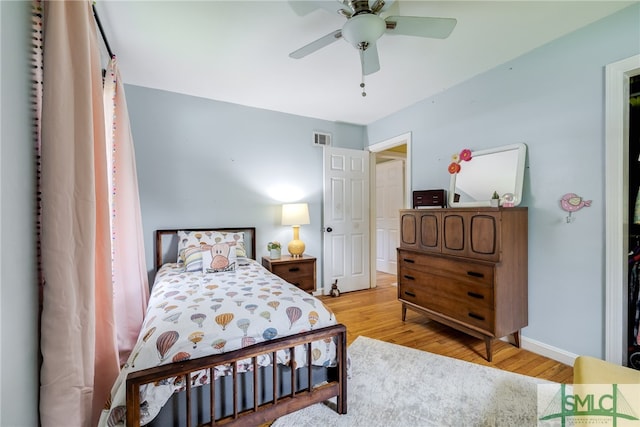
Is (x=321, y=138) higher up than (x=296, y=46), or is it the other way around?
(x=296, y=46)

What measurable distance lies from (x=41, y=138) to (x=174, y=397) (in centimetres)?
122

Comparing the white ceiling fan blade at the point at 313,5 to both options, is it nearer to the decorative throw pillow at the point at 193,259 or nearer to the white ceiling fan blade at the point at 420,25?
the white ceiling fan blade at the point at 420,25

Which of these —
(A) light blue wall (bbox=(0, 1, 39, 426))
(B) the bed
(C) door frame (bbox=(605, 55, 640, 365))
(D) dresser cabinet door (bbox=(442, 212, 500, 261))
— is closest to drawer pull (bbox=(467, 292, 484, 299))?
(D) dresser cabinet door (bbox=(442, 212, 500, 261))

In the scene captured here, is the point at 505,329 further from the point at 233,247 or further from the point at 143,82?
the point at 143,82

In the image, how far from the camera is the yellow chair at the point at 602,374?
1021mm

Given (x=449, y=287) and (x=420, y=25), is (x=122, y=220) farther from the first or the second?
(x=449, y=287)

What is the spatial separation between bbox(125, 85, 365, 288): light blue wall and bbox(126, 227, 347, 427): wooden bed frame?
86.9 inches

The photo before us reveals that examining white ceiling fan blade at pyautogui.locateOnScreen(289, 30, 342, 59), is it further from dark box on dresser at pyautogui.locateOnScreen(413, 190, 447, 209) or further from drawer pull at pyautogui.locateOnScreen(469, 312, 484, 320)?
Answer: drawer pull at pyautogui.locateOnScreen(469, 312, 484, 320)

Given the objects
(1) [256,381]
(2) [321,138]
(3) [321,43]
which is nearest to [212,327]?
(1) [256,381]

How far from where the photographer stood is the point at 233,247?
9.19ft

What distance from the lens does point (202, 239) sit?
9.77 feet

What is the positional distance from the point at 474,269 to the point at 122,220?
2893 mm

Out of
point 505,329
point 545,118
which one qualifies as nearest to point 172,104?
point 545,118

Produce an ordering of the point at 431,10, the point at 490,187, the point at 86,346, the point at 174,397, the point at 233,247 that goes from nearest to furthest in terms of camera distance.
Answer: the point at 86,346 < the point at 174,397 < the point at 431,10 < the point at 490,187 < the point at 233,247
